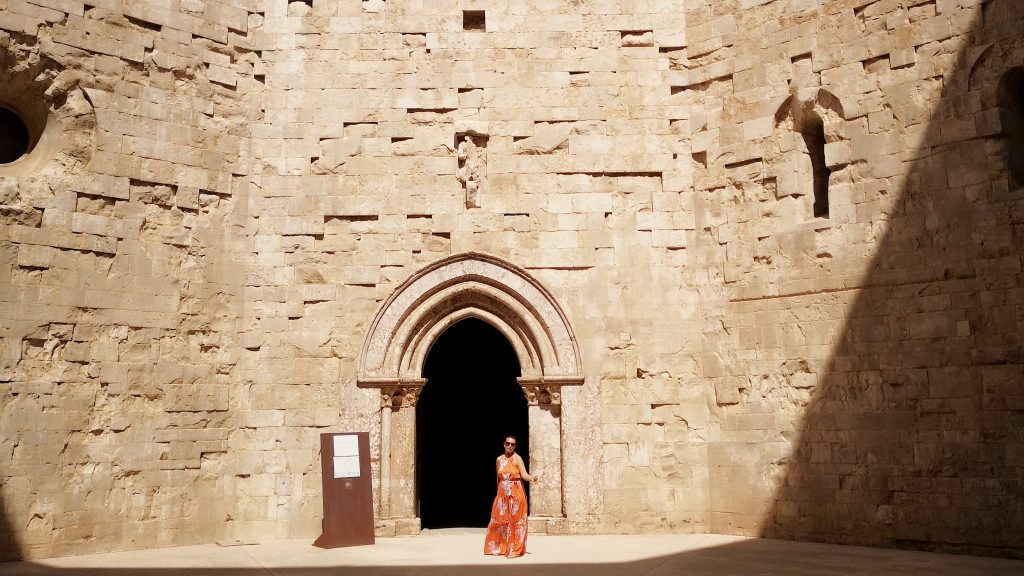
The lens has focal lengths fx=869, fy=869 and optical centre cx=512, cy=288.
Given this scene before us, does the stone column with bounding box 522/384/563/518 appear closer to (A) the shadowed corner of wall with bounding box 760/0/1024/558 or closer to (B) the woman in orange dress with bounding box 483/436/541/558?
(B) the woman in orange dress with bounding box 483/436/541/558

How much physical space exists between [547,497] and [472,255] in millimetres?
2928

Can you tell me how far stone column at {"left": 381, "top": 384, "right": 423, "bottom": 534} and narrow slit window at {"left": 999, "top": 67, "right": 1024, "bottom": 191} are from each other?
6596 mm

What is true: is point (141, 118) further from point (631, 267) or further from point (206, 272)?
point (631, 267)

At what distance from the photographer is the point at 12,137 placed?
928cm

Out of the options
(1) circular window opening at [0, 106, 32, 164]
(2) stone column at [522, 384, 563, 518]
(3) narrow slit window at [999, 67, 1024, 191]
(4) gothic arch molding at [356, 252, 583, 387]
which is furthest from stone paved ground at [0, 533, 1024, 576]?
(1) circular window opening at [0, 106, 32, 164]

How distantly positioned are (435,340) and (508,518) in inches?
95.5

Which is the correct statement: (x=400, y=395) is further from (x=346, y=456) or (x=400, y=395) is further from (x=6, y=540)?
(x=6, y=540)

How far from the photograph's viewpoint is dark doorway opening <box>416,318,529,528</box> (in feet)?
46.6

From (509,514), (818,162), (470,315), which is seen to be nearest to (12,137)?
(470,315)

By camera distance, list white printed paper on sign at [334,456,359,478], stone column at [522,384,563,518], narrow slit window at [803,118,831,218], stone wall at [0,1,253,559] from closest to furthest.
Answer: stone wall at [0,1,253,559]
white printed paper on sign at [334,456,359,478]
narrow slit window at [803,118,831,218]
stone column at [522,384,563,518]

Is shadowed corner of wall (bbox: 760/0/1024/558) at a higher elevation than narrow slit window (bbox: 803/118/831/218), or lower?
lower

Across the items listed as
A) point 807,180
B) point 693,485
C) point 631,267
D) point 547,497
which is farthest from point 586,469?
point 807,180

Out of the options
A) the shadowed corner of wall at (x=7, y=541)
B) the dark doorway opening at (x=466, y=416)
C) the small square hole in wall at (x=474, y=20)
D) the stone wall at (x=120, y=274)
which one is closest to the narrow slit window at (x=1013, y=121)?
the small square hole in wall at (x=474, y=20)

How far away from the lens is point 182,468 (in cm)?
943
